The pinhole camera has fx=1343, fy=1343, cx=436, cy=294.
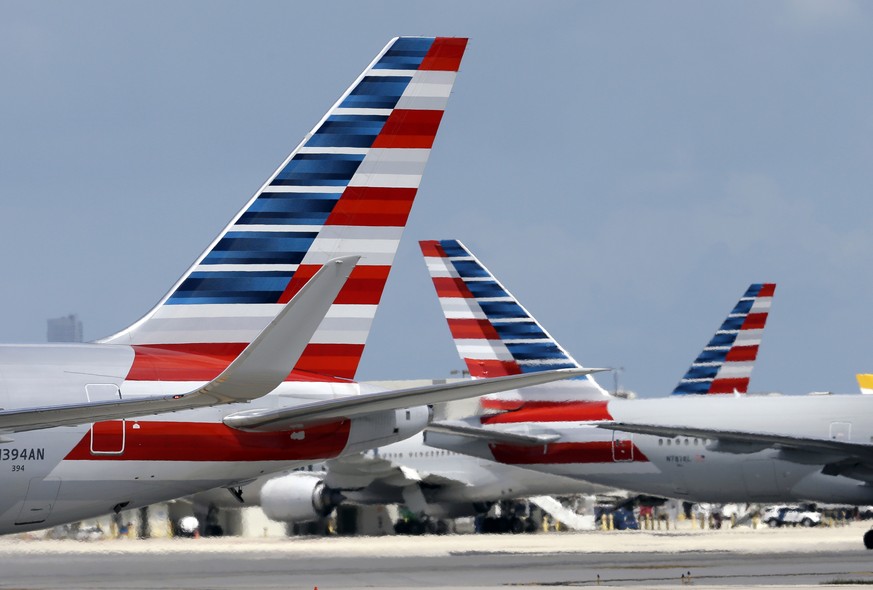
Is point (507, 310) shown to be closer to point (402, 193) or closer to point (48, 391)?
point (402, 193)

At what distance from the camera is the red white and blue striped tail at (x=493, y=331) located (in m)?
33.7

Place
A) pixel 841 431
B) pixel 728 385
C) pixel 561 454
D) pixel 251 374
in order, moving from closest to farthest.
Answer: pixel 251 374 → pixel 841 431 → pixel 561 454 → pixel 728 385

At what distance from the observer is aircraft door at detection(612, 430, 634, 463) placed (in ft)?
102

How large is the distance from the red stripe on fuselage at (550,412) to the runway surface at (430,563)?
9.93ft

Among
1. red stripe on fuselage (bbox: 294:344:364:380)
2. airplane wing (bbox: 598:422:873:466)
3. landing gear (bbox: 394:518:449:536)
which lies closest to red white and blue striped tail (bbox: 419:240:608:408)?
airplane wing (bbox: 598:422:873:466)

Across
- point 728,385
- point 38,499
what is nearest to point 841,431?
point 728,385

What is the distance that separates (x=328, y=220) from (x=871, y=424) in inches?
703

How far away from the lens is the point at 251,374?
390 inches

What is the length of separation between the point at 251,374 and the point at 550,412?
76.6 feet

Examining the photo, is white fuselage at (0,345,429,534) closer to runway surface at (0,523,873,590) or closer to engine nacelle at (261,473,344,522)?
runway surface at (0,523,873,590)

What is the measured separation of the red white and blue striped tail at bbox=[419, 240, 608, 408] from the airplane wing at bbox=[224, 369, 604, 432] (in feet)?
67.6

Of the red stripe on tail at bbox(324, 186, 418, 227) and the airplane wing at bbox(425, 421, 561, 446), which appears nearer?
the red stripe on tail at bbox(324, 186, 418, 227)

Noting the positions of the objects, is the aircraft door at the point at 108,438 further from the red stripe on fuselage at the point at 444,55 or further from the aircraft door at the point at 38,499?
the red stripe on fuselage at the point at 444,55

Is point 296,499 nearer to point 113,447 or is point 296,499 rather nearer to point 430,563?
point 430,563
